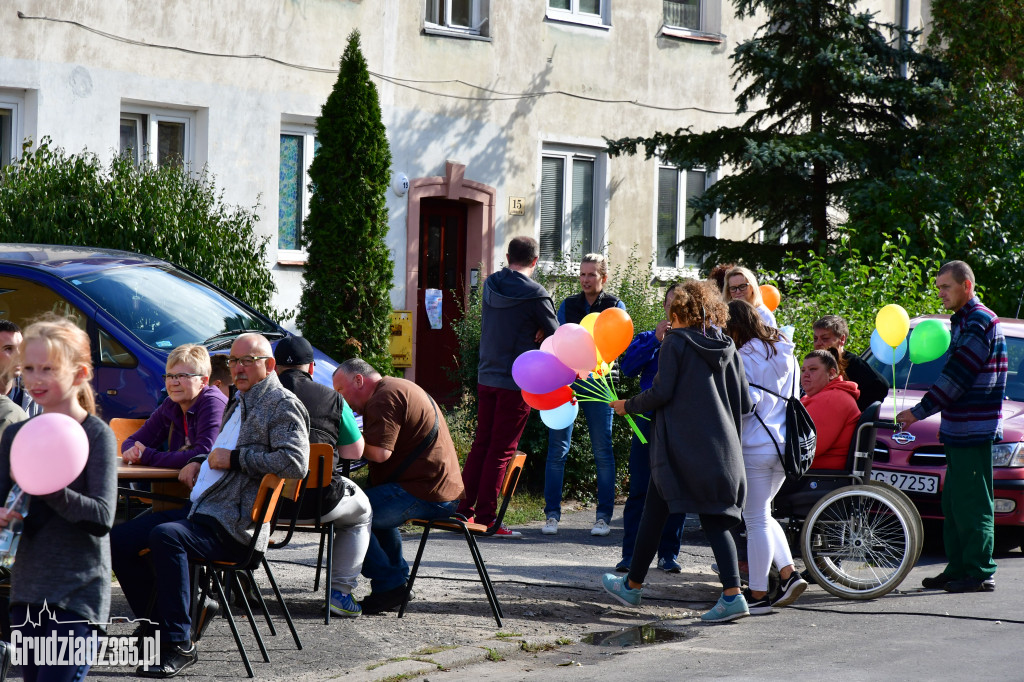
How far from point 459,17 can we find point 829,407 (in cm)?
1062

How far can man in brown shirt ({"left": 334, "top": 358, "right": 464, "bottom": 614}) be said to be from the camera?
717 centimetres

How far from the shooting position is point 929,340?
358 inches

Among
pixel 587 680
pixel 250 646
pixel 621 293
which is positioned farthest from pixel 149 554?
pixel 621 293

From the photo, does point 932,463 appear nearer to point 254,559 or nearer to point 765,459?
point 765,459

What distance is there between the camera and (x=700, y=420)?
725 cm

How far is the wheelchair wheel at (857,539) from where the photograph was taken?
26.5 ft

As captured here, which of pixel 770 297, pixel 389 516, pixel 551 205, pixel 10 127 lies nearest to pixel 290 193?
pixel 10 127

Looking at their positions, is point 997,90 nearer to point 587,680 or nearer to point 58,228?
point 58,228

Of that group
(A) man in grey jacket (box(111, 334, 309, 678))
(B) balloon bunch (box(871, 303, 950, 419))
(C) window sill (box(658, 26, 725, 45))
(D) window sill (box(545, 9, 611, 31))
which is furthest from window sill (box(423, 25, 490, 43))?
(A) man in grey jacket (box(111, 334, 309, 678))

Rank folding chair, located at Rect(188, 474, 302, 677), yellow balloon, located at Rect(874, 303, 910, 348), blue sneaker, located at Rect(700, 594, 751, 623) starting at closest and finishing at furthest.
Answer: folding chair, located at Rect(188, 474, 302, 677) → blue sneaker, located at Rect(700, 594, 751, 623) → yellow balloon, located at Rect(874, 303, 910, 348)

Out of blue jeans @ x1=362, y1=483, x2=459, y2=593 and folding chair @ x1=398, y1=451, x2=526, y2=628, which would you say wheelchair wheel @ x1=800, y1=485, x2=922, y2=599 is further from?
blue jeans @ x1=362, y1=483, x2=459, y2=593

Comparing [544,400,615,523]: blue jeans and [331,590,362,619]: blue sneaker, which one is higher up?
[544,400,615,523]: blue jeans

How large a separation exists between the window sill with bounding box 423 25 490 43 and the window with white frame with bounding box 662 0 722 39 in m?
3.45

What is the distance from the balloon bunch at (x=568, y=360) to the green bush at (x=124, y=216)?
4772 mm
